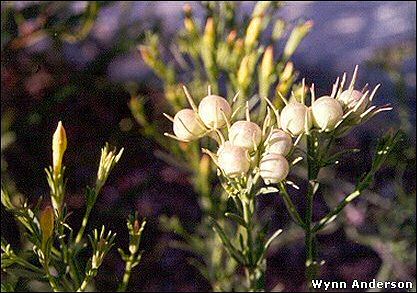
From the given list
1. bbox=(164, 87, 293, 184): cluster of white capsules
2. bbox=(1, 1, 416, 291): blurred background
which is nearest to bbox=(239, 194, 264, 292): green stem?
bbox=(164, 87, 293, 184): cluster of white capsules

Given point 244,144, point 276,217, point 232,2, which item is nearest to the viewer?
point 244,144

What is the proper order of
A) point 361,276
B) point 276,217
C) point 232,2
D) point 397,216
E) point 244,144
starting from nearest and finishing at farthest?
1. point 244,144
2. point 232,2
3. point 397,216
4. point 361,276
5. point 276,217

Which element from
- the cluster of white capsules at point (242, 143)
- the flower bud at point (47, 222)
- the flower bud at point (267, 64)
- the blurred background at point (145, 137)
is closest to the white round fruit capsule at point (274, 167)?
the cluster of white capsules at point (242, 143)

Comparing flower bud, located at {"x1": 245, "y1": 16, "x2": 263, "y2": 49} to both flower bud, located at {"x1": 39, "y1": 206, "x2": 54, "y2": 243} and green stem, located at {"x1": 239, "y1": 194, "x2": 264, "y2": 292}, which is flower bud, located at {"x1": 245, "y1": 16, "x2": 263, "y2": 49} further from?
flower bud, located at {"x1": 39, "y1": 206, "x2": 54, "y2": 243}

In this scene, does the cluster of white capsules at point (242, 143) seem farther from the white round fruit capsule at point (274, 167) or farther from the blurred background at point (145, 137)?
the blurred background at point (145, 137)

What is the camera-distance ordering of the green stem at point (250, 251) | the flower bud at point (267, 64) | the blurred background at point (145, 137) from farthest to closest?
the blurred background at point (145, 137)
the flower bud at point (267, 64)
the green stem at point (250, 251)

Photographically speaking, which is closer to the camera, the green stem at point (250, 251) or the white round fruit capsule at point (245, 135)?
the white round fruit capsule at point (245, 135)

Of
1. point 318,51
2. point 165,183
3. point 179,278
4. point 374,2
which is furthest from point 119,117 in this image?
point 374,2

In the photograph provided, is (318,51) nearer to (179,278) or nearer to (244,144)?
(179,278)
